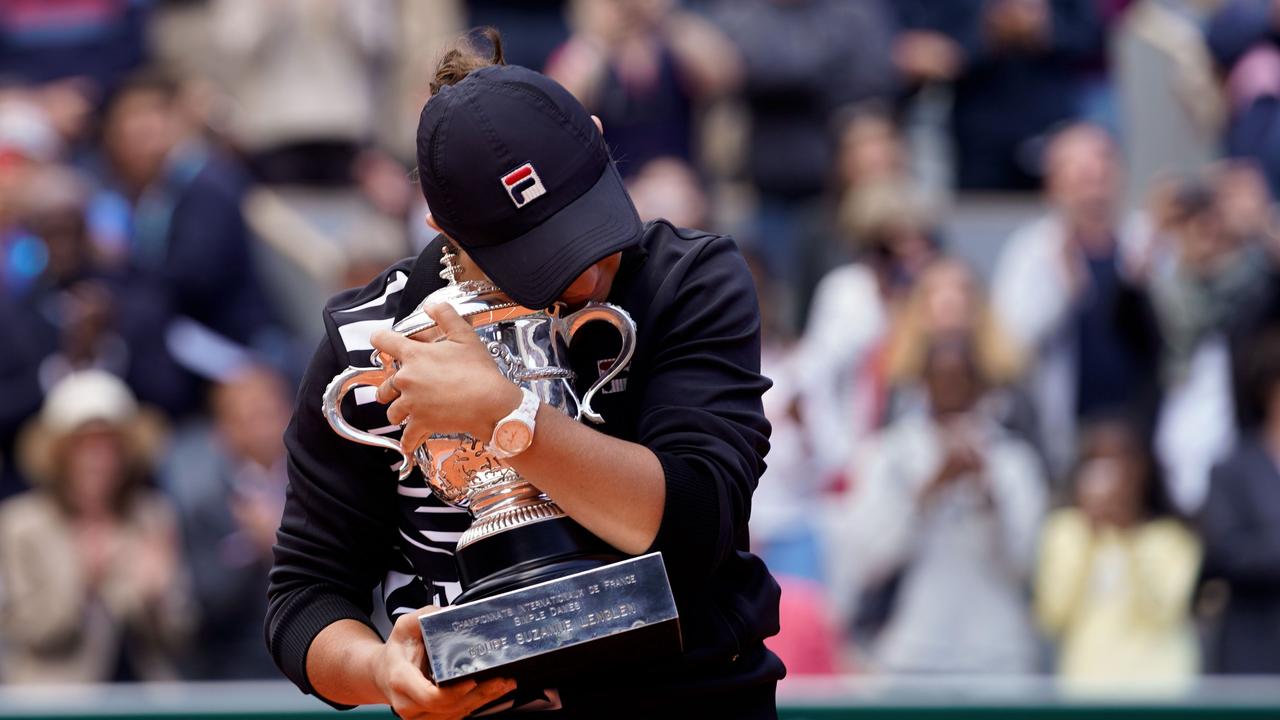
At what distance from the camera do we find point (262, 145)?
29.0ft

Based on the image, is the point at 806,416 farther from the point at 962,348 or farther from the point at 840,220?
the point at 840,220

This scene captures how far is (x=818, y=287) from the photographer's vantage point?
24.9 feet

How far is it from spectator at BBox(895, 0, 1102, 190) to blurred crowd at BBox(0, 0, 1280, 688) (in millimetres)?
19

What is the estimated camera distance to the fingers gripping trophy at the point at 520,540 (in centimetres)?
192

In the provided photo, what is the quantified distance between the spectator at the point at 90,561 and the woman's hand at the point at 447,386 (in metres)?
4.70

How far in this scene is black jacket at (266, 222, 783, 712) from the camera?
6.79 feet

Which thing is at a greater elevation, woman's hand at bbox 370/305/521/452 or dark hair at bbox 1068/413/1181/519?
woman's hand at bbox 370/305/521/452

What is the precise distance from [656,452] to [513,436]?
0.18 meters

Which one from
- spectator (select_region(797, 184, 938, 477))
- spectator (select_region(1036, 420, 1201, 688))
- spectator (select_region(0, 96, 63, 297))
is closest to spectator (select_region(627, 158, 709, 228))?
spectator (select_region(797, 184, 938, 477))

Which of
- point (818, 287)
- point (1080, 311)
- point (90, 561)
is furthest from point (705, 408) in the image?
point (818, 287)

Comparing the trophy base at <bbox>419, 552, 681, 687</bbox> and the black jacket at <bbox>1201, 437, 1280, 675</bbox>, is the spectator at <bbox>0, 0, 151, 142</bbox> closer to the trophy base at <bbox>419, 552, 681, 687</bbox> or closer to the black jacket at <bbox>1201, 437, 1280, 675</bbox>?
the black jacket at <bbox>1201, 437, 1280, 675</bbox>

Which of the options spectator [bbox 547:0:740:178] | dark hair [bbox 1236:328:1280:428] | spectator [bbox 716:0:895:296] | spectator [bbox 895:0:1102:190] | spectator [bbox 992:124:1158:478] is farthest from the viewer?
spectator [bbox 895:0:1102:190]

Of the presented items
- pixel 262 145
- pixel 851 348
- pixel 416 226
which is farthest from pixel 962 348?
pixel 262 145

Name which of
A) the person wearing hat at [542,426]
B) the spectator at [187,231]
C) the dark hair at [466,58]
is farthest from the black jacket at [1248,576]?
the dark hair at [466,58]
